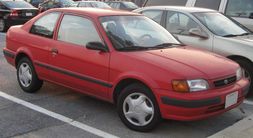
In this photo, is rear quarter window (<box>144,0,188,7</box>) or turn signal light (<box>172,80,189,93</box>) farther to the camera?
rear quarter window (<box>144,0,188,7</box>)

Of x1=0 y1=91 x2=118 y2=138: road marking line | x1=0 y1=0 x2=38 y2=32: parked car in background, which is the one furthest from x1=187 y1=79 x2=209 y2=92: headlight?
x1=0 y1=0 x2=38 y2=32: parked car in background

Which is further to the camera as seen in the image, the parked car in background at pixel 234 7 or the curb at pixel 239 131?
the parked car in background at pixel 234 7

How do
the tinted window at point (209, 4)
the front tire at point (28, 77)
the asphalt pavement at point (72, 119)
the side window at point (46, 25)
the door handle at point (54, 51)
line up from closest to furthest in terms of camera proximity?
the asphalt pavement at point (72, 119) < the door handle at point (54, 51) < the side window at point (46, 25) < the front tire at point (28, 77) < the tinted window at point (209, 4)

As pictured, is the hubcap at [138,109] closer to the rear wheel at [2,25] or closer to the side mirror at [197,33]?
the side mirror at [197,33]

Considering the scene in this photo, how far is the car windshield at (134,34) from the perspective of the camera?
523 centimetres

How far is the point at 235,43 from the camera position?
21.4 feet

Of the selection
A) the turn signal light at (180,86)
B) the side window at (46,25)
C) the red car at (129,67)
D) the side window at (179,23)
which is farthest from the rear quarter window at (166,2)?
the turn signal light at (180,86)

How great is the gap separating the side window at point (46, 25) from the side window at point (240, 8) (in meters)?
3.88

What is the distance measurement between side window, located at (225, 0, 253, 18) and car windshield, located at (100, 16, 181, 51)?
2.88m

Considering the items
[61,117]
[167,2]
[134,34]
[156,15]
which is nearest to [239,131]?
[134,34]

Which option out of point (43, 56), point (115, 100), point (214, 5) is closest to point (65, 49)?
point (43, 56)

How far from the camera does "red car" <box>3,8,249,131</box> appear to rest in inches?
179

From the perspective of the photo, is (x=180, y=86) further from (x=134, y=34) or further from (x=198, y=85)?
(x=134, y=34)

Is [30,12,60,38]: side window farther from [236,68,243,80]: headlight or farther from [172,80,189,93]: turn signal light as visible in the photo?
[236,68,243,80]: headlight
